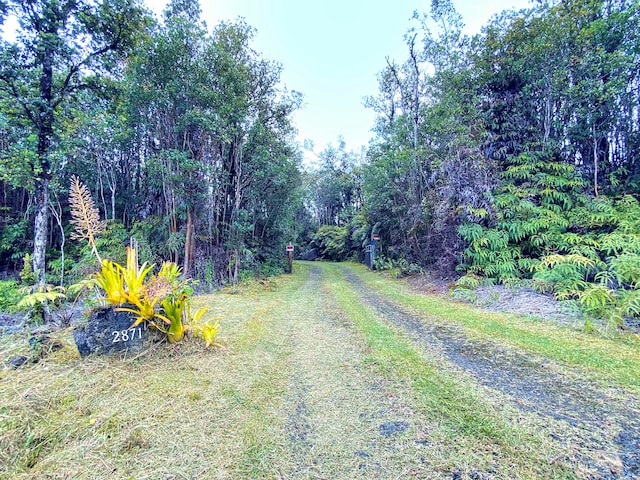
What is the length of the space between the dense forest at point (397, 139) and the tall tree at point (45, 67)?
0.08 ft

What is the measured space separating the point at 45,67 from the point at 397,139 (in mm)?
10362

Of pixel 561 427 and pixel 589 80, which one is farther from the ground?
pixel 589 80

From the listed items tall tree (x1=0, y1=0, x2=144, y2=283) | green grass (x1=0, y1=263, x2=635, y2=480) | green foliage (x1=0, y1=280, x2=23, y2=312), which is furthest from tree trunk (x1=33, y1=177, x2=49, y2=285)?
green foliage (x1=0, y1=280, x2=23, y2=312)

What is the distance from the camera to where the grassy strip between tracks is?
1521mm

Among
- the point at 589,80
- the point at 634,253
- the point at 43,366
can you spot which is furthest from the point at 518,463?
the point at 589,80

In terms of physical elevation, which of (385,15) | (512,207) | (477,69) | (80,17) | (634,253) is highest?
(385,15)

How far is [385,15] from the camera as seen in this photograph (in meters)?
12.9

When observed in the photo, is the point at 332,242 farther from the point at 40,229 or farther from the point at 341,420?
the point at 341,420

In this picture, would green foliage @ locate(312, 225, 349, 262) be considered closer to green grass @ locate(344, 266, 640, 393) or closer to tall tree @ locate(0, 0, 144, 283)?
green grass @ locate(344, 266, 640, 393)

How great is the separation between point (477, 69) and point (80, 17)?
9.45 m

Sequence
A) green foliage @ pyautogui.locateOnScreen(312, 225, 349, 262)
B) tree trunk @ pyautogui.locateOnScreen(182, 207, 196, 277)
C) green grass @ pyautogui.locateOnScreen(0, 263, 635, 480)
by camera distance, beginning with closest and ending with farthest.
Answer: green grass @ pyautogui.locateOnScreen(0, 263, 635, 480)
tree trunk @ pyautogui.locateOnScreen(182, 207, 196, 277)
green foliage @ pyautogui.locateOnScreen(312, 225, 349, 262)

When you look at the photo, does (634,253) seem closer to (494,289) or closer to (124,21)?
(494,289)

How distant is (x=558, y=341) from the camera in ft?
10.8

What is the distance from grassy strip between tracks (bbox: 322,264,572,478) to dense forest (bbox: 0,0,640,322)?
305 cm
